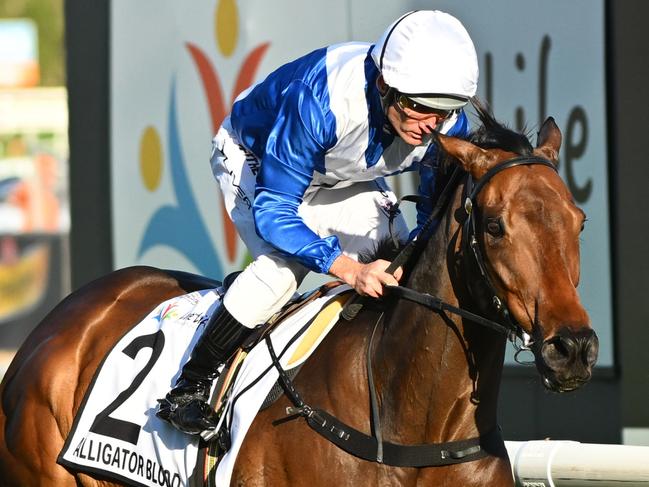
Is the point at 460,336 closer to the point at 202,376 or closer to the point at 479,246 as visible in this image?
the point at 479,246

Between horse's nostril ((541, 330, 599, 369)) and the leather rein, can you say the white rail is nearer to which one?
the leather rein

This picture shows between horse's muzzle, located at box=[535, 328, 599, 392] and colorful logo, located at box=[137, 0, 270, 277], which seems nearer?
horse's muzzle, located at box=[535, 328, 599, 392]

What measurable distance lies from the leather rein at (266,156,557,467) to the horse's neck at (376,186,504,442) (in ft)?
0.11

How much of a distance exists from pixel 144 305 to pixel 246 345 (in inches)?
33.0

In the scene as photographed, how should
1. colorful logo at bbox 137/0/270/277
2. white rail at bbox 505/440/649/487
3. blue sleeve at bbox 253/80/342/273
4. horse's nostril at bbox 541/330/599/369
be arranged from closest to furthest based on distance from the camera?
horse's nostril at bbox 541/330/599/369 < blue sleeve at bbox 253/80/342/273 < white rail at bbox 505/440/649/487 < colorful logo at bbox 137/0/270/277

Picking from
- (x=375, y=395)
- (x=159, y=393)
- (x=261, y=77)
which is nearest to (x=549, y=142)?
(x=375, y=395)

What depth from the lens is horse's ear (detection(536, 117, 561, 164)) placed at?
10.3ft

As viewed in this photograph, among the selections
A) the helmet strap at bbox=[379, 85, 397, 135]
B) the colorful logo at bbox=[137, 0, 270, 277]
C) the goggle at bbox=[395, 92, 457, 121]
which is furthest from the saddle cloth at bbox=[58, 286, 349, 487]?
the colorful logo at bbox=[137, 0, 270, 277]

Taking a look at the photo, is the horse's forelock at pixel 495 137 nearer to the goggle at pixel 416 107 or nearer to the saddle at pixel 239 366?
the goggle at pixel 416 107

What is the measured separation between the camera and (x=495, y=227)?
9.66 ft

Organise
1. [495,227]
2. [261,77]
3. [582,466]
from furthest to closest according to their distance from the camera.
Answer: [261,77] < [582,466] < [495,227]

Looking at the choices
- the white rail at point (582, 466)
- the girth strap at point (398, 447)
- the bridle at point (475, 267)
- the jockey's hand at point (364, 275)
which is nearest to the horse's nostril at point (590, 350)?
the bridle at point (475, 267)

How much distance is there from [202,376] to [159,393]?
0.27 metres

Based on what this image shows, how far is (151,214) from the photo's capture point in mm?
7855
